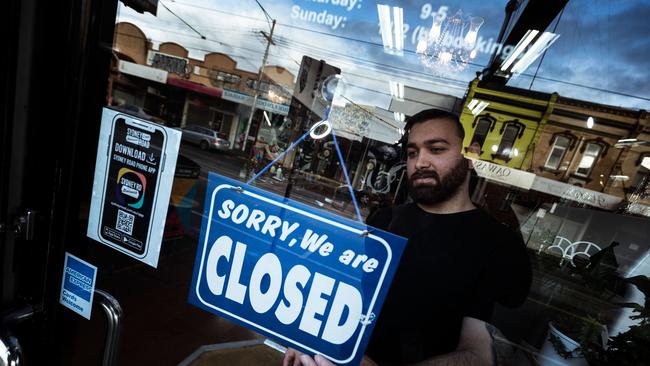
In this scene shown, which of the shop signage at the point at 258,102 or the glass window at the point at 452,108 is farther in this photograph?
the shop signage at the point at 258,102

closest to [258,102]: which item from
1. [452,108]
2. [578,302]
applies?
[452,108]

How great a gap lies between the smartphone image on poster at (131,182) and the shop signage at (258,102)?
274mm

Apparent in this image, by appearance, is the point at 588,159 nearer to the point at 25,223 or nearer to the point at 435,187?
the point at 435,187

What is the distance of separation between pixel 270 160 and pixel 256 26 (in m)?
0.46

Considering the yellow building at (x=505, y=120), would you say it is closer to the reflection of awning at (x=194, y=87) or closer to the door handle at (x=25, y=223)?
the reflection of awning at (x=194, y=87)

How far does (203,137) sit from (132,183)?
339 millimetres

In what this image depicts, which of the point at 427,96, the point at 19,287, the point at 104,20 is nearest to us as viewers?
the point at 427,96

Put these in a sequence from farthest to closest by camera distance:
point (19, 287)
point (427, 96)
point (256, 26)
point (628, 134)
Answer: point (19, 287) < point (256, 26) < point (427, 96) < point (628, 134)

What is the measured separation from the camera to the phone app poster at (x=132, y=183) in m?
1.07

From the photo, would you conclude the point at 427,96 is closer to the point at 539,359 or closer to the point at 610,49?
the point at 610,49

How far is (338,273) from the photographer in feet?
2.99

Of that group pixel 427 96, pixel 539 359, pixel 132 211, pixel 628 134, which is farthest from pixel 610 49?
pixel 132 211

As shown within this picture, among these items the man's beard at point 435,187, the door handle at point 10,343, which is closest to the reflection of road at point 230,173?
the man's beard at point 435,187

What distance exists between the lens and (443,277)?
87 cm
